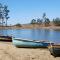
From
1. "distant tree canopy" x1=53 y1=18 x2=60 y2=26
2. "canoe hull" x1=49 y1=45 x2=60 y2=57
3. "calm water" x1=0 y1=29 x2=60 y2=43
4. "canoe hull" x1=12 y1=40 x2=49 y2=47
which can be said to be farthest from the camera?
"distant tree canopy" x1=53 y1=18 x2=60 y2=26

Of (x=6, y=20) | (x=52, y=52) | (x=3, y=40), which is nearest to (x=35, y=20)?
(x=6, y=20)

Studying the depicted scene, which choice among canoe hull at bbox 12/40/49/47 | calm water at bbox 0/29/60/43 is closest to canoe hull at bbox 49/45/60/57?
canoe hull at bbox 12/40/49/47

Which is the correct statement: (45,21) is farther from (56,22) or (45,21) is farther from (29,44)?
(29,44)

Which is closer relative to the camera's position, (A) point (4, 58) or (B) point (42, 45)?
(A) point (4, 58)

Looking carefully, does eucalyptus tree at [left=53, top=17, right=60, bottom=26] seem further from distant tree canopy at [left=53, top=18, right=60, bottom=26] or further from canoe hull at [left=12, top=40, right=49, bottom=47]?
canoe hull at [left=12, top=40, right=49, bottom=47]

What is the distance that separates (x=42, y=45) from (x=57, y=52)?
619 cm

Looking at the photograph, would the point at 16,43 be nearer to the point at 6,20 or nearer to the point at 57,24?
Answer: the point at 6,20

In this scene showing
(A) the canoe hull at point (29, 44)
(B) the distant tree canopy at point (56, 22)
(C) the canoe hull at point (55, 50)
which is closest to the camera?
(C) the canoe hull at point (55, 50)

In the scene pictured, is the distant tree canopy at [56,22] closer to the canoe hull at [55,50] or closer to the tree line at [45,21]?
the tree line at [45,21]

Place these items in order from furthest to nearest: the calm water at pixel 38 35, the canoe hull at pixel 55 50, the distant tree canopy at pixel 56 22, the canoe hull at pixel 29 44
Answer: the distant tree canopy at pixel 56 22 < the calm water at pixel 38 35 < the canoe hull at pixel 29 44 < the canoe hull at pixel 55 50

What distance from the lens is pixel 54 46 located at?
2203 cm

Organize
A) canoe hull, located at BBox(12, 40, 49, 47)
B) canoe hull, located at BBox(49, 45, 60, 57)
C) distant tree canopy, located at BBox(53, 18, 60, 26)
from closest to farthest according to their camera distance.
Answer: canoe hull, located at BBox(49, 45, 60, 57) < canoe hull, located at BBox(12, 40, 49, 47) < distant tree canopy, located at BBox(53, 18, 60, 26)

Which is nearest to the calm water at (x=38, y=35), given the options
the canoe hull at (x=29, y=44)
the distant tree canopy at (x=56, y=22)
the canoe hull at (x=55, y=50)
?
the canoe hull at (x=29, y=44)

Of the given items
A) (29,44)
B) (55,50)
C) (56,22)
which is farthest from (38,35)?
(56,22)
